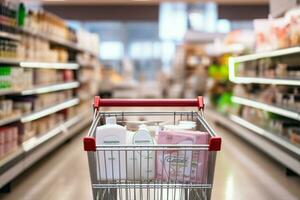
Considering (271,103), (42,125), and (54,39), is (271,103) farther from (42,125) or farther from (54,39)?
(54,39)

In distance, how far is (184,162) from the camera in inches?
73.6

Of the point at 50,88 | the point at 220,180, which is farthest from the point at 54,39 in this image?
the point at 220,180

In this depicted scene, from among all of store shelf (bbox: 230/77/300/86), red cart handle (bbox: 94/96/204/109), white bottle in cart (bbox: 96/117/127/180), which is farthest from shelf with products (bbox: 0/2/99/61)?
store shelf (bbox: 230/77/300/86)

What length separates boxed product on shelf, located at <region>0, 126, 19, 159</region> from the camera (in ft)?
12.8

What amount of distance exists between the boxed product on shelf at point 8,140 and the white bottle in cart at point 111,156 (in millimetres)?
2245

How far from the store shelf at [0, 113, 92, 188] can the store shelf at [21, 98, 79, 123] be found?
24cm

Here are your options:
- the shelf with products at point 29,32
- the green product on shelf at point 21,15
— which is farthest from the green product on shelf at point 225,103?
the green product on shelf at point 21,15

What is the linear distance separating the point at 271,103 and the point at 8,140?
3.29 meters

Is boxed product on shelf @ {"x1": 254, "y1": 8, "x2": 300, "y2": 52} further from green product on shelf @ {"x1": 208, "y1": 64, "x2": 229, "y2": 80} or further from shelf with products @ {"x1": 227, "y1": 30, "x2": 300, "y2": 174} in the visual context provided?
green product on shelf @ {"x1": 208, "y1": 64, "x2": 229, "y2": 80}

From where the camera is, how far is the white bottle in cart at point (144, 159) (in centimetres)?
188

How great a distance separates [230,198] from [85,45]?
6037mm

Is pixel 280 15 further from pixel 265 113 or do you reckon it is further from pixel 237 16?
pixel 237 16

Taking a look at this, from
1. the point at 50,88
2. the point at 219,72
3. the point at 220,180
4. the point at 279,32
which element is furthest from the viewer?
the point at 219,72

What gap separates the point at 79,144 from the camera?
6508 millimetres
